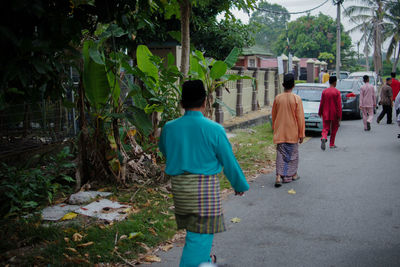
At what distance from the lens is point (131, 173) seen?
291 inches

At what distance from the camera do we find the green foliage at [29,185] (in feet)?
18.7

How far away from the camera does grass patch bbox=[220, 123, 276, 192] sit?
911 cm

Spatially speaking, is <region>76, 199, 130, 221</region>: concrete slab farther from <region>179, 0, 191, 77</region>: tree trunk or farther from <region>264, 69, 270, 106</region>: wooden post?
<region>264, 69, 270, 106</region>: wooden post

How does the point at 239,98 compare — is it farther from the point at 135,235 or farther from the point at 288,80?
the point at 135,235

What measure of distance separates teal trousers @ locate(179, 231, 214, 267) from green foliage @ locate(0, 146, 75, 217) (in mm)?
3113

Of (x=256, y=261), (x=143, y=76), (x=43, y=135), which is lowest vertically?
(x=256, y=261)

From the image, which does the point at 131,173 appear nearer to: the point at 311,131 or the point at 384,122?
the point at 311,131

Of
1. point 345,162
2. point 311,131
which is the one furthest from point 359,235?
point 311,131

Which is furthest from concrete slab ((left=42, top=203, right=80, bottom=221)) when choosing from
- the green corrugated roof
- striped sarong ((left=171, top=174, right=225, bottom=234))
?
the green corrugated roof

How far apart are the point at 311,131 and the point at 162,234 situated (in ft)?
35.5

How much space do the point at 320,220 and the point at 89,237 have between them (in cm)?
305

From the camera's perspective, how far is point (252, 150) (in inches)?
424

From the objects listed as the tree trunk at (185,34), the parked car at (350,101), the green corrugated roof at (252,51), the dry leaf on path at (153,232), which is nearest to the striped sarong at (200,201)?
the dry leaf on path at (153,232)

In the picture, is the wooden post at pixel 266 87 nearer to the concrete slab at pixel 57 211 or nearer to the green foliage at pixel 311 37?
the concrete slab at pixel 57 211
